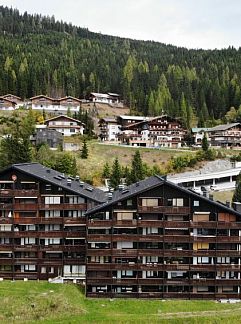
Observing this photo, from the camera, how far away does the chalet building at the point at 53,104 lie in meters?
144

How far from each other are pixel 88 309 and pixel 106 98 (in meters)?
131

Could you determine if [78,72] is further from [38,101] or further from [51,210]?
[51,210]

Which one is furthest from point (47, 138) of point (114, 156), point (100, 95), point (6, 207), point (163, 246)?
point (163, 246)

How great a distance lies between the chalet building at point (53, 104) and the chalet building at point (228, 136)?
45003mm

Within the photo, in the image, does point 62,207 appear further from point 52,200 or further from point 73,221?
point 73,221

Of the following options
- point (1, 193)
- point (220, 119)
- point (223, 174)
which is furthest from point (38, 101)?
point (1, 193)

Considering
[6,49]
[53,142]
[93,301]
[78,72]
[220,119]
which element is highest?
[6,49]

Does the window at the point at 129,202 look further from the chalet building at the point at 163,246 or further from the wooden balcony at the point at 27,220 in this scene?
the wooden balcony at the point at 27,220

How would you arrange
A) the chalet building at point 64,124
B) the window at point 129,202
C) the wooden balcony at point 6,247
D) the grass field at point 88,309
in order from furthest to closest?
the chalet building at point 64,124
the wooden balcony at point 6,247
the window at point 129,202
the grass field at point 88,309

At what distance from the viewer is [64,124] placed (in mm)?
119750

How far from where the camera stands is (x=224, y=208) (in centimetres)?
4484

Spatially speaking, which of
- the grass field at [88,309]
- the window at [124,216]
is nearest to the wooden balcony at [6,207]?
the grass field at [88,309]

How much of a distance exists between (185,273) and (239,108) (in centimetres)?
11476

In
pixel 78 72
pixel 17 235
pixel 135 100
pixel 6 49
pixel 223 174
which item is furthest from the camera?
pixel 6 49
